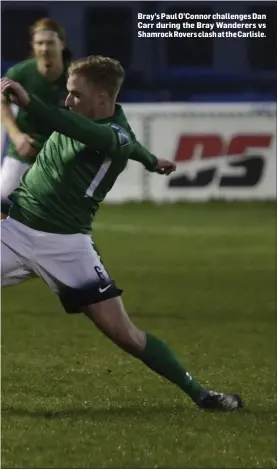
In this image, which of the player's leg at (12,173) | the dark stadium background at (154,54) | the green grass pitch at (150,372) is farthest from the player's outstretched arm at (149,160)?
the dark stadium background at (154,54)

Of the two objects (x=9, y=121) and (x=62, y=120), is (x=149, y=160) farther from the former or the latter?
(x=9, y=121)

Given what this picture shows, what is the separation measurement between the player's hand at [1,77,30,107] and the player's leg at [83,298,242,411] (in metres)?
1.12


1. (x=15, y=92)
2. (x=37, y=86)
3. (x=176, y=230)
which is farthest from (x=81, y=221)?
(x=176, y=230)

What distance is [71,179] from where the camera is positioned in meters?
5.98

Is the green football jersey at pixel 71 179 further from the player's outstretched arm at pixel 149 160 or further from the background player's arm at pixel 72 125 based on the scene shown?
the player's outstretched arm at pixel 149 160

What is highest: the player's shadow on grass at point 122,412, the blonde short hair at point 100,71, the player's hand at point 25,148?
the blonde short hair at point 100,71

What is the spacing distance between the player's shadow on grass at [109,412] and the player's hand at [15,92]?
1.59 m

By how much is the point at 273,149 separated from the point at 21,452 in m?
15.6

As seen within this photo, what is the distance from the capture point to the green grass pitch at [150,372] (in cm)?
542

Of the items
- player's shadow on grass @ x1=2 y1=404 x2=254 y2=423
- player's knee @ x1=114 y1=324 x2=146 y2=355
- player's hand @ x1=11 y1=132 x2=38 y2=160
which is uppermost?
player's hand @ x1=11 y1=132 x2=38 y2=160

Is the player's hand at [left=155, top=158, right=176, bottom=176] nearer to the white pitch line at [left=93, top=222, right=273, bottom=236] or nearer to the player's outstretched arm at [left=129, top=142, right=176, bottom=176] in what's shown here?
the player's outstretched arm at [left=129, top=142, right=176, bottom=176]

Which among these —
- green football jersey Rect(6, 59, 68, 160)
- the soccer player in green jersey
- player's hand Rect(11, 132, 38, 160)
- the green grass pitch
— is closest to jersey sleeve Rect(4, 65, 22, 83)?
green football jersey Rect(6, 59, 68, 160)

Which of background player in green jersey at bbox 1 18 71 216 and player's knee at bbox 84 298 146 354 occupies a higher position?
background player in green jersey at bbox 1 18 71 216

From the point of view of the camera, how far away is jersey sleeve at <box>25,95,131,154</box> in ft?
18.1
